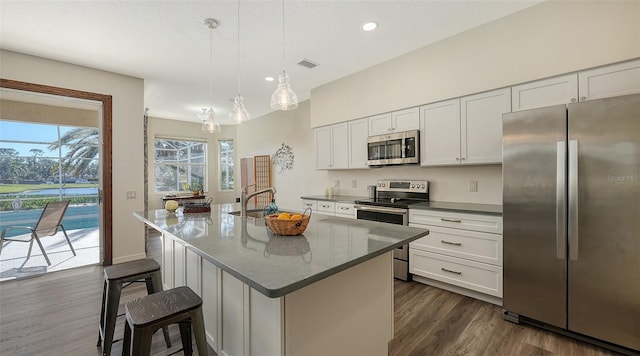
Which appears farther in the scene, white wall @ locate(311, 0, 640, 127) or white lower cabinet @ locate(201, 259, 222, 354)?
white wall @ locate(311, 0, 640, 127)

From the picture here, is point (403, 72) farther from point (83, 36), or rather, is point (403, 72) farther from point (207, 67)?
point (83, 36)

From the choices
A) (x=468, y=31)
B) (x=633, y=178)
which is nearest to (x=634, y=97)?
(x=633, y=178)

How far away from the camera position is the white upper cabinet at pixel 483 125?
264 centimetres

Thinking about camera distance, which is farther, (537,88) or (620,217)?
A: (537,88)

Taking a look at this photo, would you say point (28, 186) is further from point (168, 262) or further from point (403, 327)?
point (403, 327)

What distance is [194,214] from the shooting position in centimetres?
250

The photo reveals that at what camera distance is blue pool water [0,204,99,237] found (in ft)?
13.2

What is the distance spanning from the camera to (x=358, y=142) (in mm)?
3982

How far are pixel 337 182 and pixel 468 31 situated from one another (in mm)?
2838

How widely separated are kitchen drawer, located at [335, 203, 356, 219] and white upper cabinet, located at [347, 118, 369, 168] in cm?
66

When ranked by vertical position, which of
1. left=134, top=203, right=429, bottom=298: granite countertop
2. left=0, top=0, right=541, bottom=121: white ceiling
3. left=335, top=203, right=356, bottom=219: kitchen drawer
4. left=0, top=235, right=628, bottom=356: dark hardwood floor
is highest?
left=0, top=0, right=541, bottom=121: white ceiling

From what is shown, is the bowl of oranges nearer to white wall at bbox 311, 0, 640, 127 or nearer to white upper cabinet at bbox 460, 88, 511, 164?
white upper cabinet at bbox 460, 88, 511, 164

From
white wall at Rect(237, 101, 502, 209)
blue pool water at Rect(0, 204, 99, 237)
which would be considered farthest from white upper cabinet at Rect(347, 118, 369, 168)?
blue pool water at Rect(0, 204, 99, 237)

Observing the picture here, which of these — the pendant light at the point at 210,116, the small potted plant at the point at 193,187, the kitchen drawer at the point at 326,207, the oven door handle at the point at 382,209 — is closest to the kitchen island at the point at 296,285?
the oven door handle at the point at 382,209
